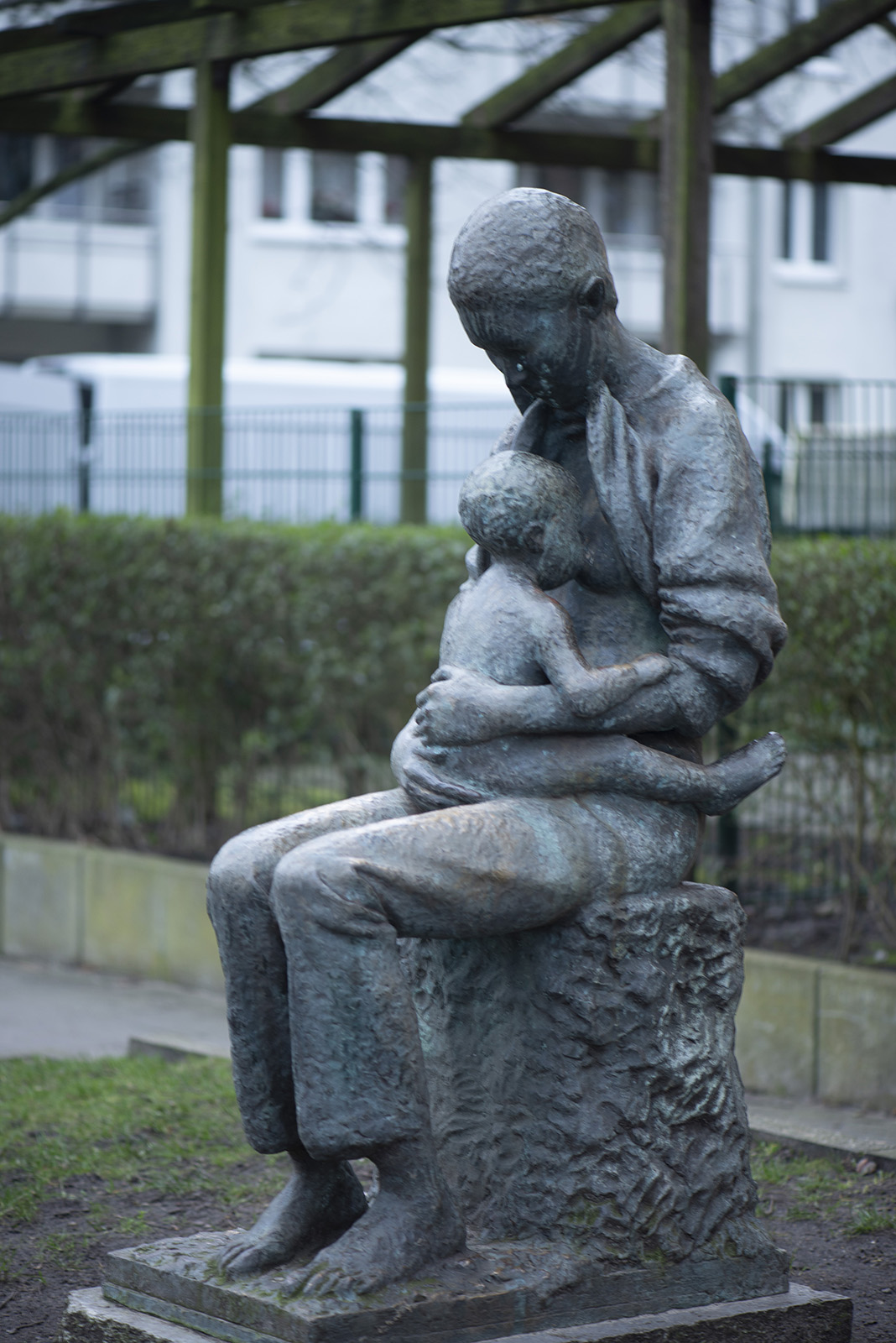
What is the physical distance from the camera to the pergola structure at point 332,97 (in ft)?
29.8

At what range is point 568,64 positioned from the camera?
9.72m

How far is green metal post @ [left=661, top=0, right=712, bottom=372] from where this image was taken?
7.43m

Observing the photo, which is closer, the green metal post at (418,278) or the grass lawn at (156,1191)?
the grass lawn at (156,1191)

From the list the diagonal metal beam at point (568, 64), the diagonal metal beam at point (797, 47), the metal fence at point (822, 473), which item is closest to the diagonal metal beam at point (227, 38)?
the diagonal metal beam at point (568, 64)

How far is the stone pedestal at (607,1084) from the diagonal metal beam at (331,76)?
708 cm

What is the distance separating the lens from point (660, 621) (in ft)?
11.3

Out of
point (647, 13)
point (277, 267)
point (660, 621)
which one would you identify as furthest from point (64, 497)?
point (277, 267)

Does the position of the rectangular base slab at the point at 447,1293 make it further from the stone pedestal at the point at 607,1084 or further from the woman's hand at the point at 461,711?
the woman's hand at the point at 461,711

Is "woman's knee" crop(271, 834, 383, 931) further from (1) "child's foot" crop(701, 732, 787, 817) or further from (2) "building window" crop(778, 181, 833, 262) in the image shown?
(2) "building window" crop(778, 181, 833, 262)

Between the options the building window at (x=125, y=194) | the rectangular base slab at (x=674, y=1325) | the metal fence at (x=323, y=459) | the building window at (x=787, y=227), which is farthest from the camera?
the building window at (x=787, y=227)

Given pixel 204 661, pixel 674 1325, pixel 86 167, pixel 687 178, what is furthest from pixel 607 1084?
pixel 86 167

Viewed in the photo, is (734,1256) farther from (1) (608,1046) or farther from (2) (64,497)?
(2) (64,497)

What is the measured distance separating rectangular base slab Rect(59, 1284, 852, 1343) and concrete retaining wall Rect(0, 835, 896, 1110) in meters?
2.65

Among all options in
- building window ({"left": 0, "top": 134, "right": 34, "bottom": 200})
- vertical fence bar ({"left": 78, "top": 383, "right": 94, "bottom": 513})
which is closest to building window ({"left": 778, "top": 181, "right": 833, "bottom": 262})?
building window ({"left": 0, "top": 134, "right": 34, "bottom": 200})
